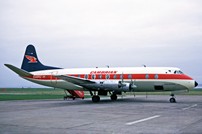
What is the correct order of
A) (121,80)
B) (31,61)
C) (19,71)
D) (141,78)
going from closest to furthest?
1. (141,78)
2. (121,80)
3. (19,71)
4. (31,61)

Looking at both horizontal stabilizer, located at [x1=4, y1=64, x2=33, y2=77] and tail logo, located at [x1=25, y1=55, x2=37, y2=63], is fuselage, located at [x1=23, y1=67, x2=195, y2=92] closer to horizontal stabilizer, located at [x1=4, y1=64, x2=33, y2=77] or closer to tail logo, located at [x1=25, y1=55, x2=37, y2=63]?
horizontal stabilizer, located at [x1=4, y1=64, x2=33, y2=77]

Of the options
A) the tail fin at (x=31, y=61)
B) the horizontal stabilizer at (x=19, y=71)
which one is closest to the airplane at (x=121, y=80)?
the horizontal stabilizer at (x=19, y=71)

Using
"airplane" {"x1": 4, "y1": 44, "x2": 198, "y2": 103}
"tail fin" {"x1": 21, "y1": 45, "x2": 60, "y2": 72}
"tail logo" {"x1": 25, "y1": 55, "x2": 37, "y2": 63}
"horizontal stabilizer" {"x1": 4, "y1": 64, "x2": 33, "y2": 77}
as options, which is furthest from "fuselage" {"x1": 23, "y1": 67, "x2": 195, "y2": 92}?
"tail logo" {"x1": 25, "y1": 55, "x2": 37, "y2": 63}

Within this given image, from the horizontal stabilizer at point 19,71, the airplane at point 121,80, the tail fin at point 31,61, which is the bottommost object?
the airplane at point 121,80

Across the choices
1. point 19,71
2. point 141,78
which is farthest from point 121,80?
point 19,71

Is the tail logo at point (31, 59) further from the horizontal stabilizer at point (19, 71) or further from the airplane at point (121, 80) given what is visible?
the airplane at point (121, 80)

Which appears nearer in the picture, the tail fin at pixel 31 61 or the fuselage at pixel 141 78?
the fuselage at pixel 141 78

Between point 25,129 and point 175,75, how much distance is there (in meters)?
19.0

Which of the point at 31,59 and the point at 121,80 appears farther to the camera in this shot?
the point at 31,59

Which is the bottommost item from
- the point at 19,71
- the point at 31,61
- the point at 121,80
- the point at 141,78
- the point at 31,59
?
the point at 121,80

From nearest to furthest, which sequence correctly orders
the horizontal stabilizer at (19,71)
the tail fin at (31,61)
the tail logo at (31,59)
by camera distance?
the horizontal stabilizer at (19,71), the tail fin at (31,61), the tail logo at (31,59)

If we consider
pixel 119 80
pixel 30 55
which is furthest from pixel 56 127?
pixel 30 55

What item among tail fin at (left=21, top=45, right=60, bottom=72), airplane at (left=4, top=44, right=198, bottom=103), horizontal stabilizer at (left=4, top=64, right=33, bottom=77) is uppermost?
tail fin at (left=21, top=45, right=60, bottom=72)

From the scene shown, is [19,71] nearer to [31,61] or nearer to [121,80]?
[31,61]
